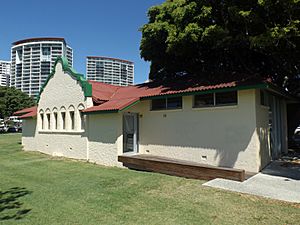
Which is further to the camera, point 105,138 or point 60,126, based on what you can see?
point 60,126

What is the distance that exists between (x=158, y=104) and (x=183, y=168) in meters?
4.19

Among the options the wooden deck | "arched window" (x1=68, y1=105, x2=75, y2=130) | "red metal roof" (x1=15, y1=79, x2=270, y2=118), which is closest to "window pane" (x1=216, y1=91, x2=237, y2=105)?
"red metal roof" (x1=15, y1=79, x2=270, y2=118)

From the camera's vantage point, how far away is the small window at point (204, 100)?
34.3 ft

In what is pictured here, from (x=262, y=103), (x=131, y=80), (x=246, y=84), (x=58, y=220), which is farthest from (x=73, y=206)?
(x=131, y=80)

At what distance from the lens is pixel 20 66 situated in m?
68.4

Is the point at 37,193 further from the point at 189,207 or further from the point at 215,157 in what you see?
the point at 215,157

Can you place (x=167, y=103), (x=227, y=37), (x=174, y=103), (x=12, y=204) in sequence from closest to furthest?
(x=12, y=204)
(x=227, y=37)
(x=174, y=103)
(x=167, y=103)

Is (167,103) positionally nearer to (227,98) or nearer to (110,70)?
(227,98)

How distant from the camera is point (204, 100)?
35.0 feet

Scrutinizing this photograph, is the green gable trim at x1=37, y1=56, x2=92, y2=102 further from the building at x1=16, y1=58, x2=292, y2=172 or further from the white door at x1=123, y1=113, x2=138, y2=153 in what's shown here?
the white door at x1=123, y1=113, x2=138, y2=153

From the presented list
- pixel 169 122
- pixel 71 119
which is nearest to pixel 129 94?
pixel 169 122

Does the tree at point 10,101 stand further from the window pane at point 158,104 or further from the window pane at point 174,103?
the window pane at point 174,103

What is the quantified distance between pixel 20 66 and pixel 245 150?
74230 mm

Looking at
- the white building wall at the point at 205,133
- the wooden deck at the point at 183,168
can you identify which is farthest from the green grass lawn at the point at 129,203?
the white building wall at the point at 205,133
